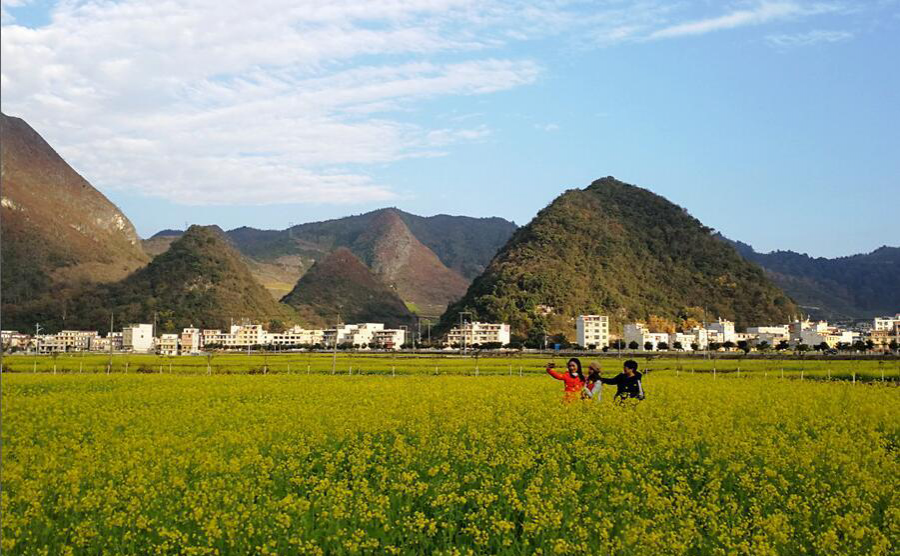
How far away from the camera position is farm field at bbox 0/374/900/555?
26.1ft

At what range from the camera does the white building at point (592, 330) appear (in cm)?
10838

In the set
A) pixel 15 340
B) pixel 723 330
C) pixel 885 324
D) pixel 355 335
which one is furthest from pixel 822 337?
pixel 15 340

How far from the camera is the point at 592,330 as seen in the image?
359 feet

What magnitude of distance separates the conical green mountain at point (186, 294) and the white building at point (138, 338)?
1293cm

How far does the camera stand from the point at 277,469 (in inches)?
423

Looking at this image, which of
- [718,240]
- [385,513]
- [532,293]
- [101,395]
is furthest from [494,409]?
[718,240]

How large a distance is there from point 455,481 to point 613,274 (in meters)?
126

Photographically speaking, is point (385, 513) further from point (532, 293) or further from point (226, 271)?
point (226, 271)

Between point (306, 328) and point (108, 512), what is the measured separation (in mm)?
163046

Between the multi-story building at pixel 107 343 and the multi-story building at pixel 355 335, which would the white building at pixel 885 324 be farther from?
the multi-story building at pixel 107 343

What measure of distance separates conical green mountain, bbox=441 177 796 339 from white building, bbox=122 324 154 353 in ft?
154

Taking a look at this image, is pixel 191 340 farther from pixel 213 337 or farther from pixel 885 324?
pixel 885 324

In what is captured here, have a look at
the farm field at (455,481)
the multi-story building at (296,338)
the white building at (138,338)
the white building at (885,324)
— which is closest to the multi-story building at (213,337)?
the multi-story building at (296,338)

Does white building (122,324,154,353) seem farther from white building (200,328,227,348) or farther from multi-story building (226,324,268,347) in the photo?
multi-story building (226,324,268,347)
